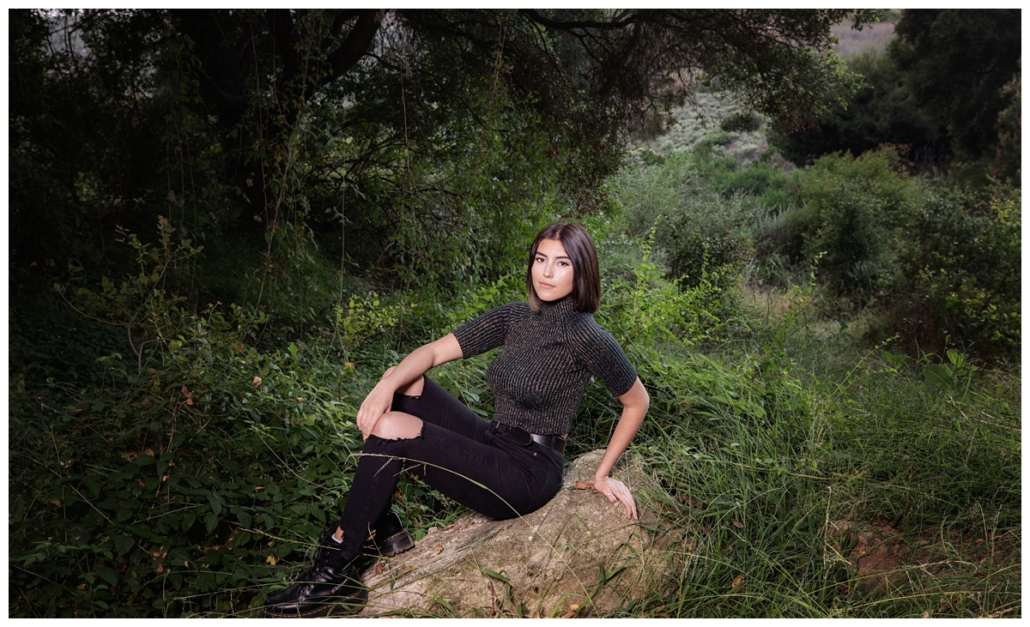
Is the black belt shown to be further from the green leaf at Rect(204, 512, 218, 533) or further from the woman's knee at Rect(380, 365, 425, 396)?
the green leaf at Rect(204, 512, 218, 533)

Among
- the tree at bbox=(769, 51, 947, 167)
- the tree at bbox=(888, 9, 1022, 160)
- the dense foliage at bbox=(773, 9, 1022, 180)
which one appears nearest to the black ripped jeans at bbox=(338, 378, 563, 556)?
the dense foliage at bbox=(773, 9, 1022, 180)

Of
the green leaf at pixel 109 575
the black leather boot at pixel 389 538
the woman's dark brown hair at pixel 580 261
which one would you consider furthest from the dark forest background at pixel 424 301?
the woman's dark brown hair at pixel 580 261

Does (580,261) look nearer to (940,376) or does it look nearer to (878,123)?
(940,376)

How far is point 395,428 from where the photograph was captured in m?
2.33

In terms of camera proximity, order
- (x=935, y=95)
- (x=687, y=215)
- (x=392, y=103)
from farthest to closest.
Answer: (x=935, y=95) → (x=687, y=215) → (x=392, y=103)

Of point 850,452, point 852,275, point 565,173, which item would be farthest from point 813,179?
point 850,452

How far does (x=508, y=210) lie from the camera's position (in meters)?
5.41

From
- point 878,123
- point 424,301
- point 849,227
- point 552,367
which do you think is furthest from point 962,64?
point 552,367

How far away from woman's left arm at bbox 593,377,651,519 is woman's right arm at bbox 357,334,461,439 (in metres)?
0.53

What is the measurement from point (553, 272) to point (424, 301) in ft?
8.32

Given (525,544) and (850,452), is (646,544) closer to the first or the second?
(525,544)

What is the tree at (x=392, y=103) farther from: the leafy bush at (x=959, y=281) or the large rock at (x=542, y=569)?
the large rock at (x=542, y=569)

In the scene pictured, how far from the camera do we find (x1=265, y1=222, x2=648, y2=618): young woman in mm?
2357

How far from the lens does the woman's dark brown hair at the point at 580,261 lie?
2.41 meters
